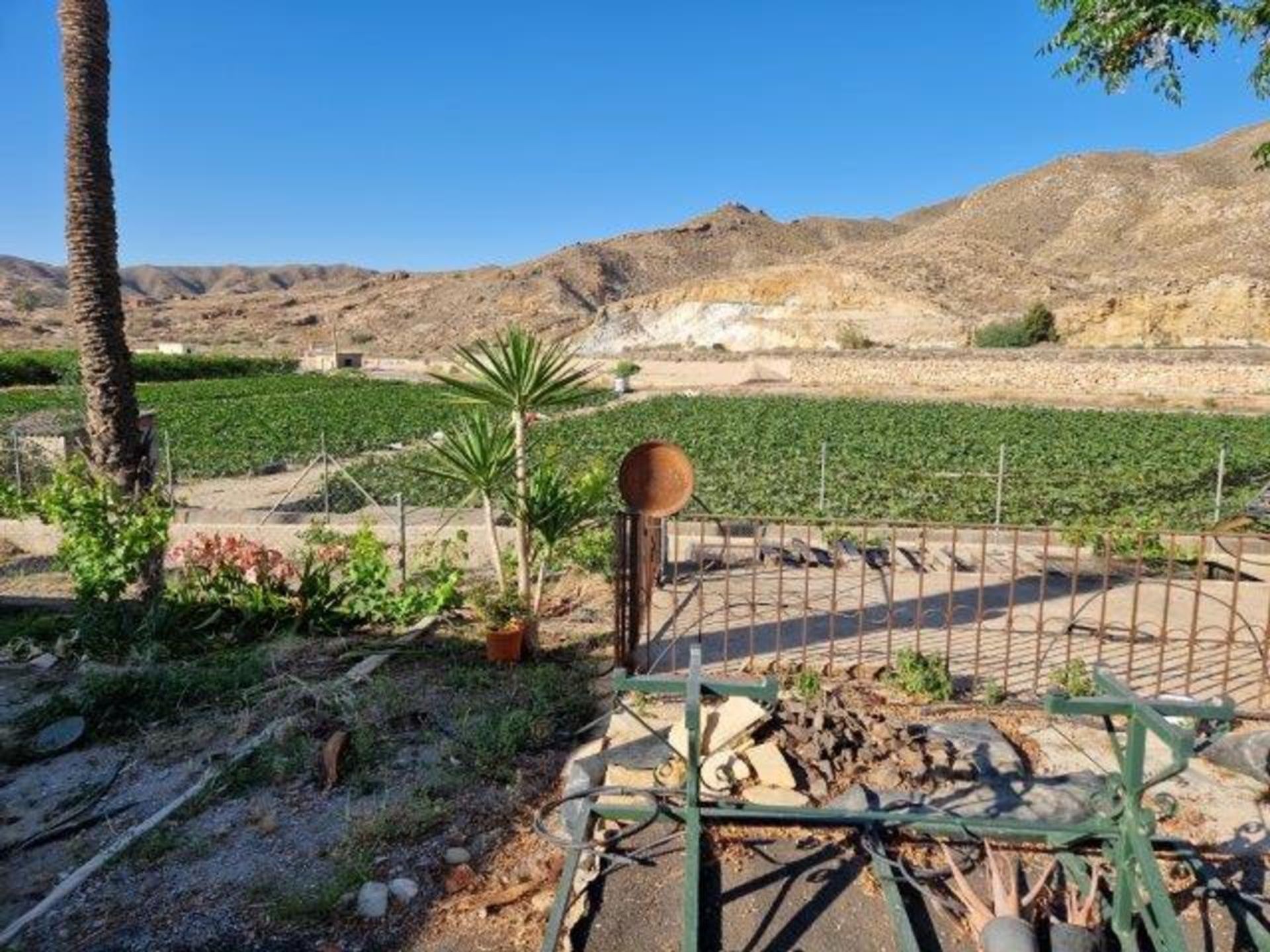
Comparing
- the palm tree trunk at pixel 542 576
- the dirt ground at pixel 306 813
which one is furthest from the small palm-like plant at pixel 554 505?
the dirt ground at pixel 306 813

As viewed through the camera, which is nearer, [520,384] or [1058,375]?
[520,384]

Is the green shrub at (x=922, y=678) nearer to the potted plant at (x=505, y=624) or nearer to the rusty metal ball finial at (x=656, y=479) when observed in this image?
the rusty metal ball finial at (x=656, y=479)

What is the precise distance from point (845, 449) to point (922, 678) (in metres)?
13.5

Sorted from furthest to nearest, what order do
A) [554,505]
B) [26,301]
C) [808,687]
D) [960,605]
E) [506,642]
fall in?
[26,301] → [960,605] → [554,505] → [506,642] → [808,687]

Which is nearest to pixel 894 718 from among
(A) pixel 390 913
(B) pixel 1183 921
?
(B) pixel 1183 921

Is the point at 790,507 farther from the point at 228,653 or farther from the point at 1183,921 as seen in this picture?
the point at 1183,921

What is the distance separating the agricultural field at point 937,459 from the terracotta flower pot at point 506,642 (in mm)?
1475

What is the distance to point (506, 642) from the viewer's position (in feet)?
21.4

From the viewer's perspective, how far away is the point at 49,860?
4273 millimetres

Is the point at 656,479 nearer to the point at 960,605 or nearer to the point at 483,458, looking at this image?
the point at 483,458

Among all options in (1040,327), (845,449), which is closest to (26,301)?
(1040,327)

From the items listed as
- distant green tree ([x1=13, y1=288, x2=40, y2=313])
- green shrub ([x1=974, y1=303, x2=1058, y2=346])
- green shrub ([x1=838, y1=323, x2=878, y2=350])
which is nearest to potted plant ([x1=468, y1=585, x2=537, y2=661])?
green shrub ([x1=838, y1=323, x2=878, y2=350])

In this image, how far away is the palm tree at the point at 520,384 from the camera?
6590mm

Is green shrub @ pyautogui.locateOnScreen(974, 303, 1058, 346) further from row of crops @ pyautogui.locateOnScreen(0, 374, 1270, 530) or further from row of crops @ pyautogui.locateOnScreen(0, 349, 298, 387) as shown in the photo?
row of crops @ pyautogui.locateOnScreen(0, 349, 298, 387)
